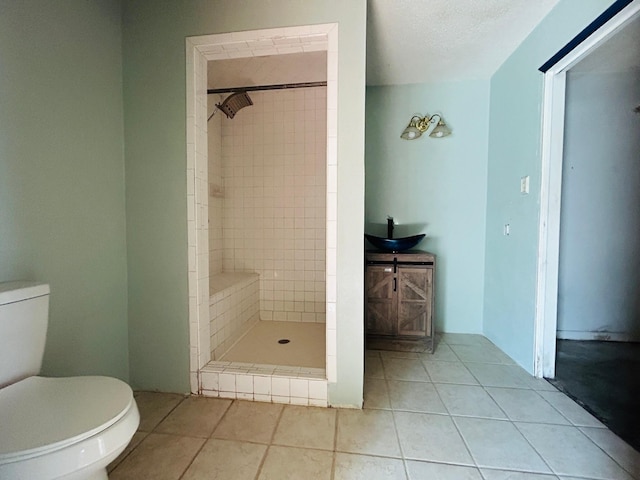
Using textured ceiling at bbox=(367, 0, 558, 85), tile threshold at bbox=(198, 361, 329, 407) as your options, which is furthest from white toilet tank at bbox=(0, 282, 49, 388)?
textured ceiling at bbox=(367, 0, 558, 85)

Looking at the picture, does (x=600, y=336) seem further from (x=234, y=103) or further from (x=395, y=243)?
(x=234, y=103)

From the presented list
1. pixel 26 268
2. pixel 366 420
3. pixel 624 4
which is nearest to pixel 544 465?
pixel 366 420

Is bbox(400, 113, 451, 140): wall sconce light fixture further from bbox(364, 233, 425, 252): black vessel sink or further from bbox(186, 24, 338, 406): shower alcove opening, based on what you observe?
bbox(364, 233, 425, 252): black vessel sink

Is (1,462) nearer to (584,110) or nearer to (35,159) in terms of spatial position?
(35,159)

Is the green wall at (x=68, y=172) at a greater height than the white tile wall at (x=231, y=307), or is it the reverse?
the green wall at (x=68, y=172)

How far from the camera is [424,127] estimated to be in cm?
248

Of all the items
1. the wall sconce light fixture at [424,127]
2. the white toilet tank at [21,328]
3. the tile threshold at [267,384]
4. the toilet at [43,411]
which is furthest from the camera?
the wall sconce light fixture at [424,127]

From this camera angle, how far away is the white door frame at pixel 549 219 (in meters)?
1.69

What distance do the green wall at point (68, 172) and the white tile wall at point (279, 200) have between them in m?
1.30

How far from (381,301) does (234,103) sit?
2181 millimetres

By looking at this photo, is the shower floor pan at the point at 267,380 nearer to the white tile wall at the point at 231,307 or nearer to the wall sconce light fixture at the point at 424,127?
the white tile wall at the point at 231,307

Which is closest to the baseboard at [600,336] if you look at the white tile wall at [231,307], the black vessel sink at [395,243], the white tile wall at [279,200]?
the black vessel sink at [395,243]

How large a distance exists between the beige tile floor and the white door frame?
239mm

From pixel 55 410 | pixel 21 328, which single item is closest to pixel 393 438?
pixel 55 410
